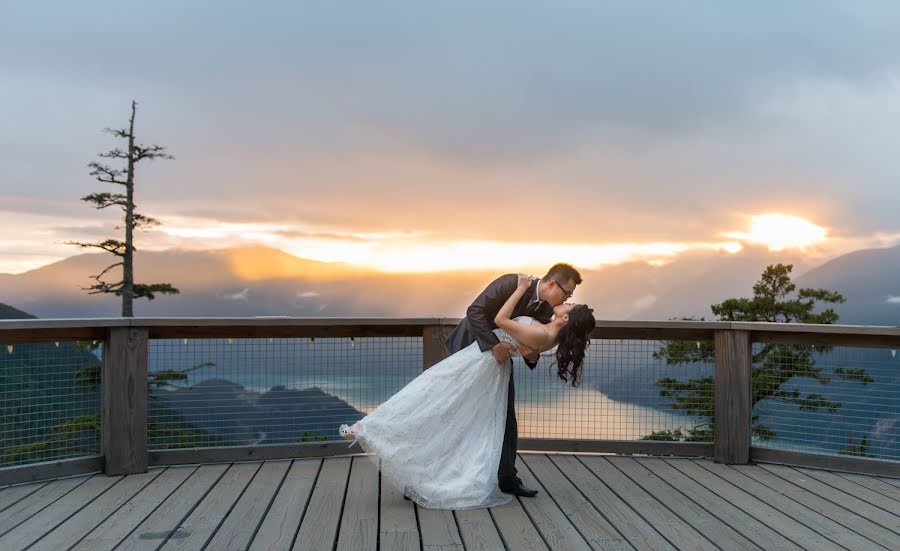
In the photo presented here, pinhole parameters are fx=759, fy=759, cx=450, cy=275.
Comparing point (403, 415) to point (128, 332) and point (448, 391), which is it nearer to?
point (448, 391)

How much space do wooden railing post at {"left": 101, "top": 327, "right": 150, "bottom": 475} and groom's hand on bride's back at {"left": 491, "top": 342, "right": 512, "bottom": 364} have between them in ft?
8.32

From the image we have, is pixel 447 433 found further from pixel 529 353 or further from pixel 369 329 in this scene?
pixel 369 329

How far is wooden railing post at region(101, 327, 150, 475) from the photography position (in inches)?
206

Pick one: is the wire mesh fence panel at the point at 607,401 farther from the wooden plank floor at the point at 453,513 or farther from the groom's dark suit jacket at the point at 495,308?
the groom's dark suit jacket at the point at 495,308

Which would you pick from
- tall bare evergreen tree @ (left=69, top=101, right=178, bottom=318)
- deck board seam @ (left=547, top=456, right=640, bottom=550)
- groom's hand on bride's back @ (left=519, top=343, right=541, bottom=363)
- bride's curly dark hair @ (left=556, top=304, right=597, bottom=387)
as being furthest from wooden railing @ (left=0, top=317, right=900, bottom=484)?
tall bare evergreen tree @ (left=69, top=101, right=178, bottom=318)

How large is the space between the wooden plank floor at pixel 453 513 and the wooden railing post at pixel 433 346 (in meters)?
0.91

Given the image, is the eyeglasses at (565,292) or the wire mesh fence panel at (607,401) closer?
the eyeglasses at (565,292)

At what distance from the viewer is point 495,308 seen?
180 inches

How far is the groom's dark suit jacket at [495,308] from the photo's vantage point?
14.9 ft

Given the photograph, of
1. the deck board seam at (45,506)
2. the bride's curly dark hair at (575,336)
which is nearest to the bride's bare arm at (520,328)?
the bride's curly dark hair at (575,336)

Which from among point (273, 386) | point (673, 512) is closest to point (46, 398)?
point (273, 386)

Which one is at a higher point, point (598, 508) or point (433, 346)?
point (433, 346)

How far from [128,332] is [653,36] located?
6.77 metres

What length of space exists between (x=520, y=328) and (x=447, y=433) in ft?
2.51
